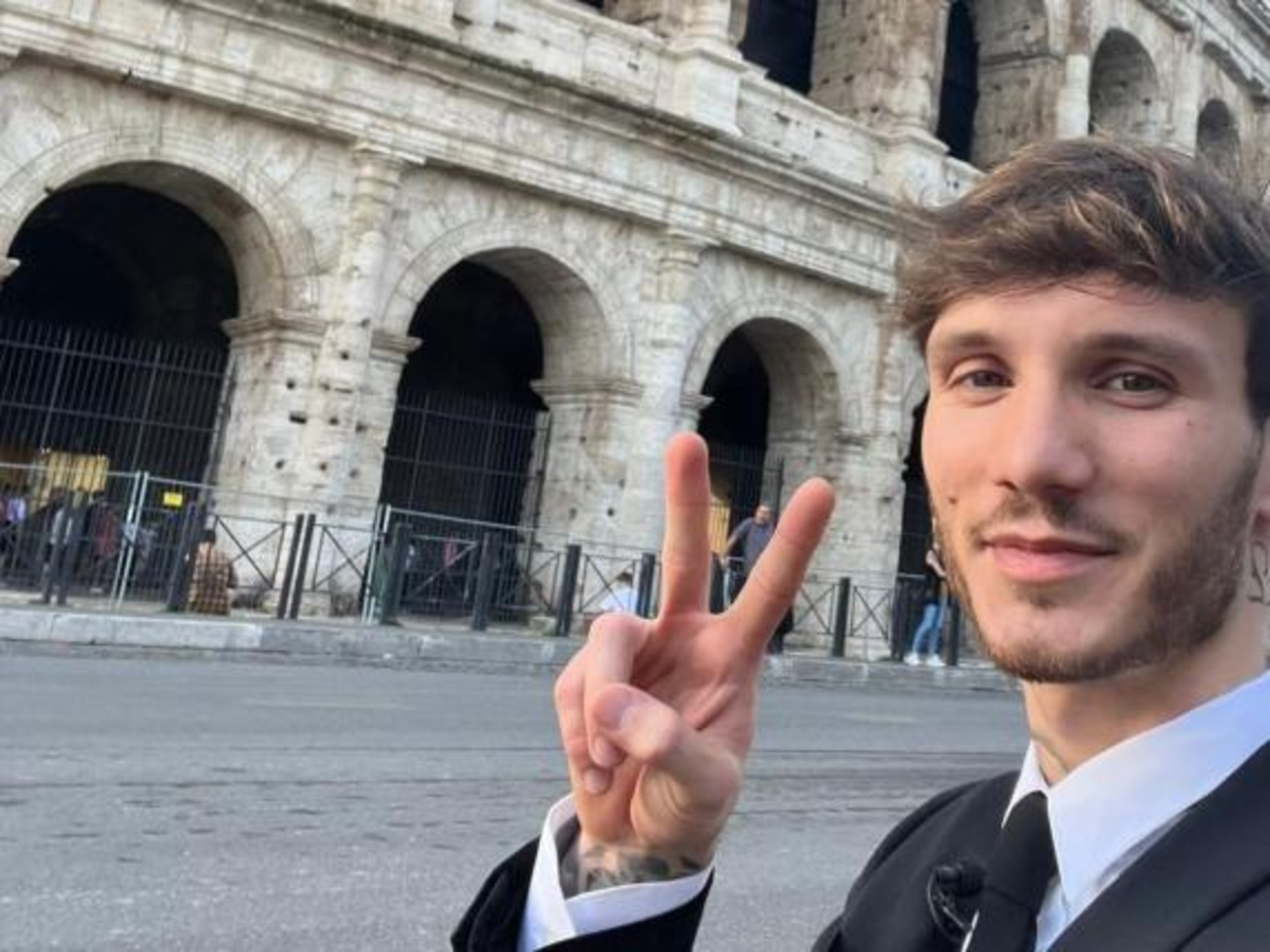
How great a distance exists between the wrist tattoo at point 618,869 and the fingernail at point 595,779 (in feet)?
0.23

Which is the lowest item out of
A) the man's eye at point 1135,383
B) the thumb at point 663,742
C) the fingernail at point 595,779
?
the fingernail at point 595,779

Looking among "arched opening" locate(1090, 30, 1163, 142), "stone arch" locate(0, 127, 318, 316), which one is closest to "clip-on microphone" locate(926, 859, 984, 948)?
"stone arch" locate(0, 127, 318, 316)

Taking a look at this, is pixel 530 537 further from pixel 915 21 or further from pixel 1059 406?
pixel 1059 406

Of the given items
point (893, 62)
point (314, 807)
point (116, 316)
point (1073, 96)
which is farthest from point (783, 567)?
point (1073, 96)

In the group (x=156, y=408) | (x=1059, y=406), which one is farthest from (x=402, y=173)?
(x=1059, y=406)

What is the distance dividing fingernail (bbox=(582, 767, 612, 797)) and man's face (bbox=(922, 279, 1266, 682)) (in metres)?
0.43

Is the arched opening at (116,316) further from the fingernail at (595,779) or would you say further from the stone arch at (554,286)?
the fingernail at (595,779)

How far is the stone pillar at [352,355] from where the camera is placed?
457 inches

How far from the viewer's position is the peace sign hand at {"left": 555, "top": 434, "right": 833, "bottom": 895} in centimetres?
117

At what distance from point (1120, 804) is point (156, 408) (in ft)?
54.8

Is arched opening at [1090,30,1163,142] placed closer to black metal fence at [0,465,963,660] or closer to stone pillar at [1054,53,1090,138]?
stone pillar at [1054,53,1090,138]

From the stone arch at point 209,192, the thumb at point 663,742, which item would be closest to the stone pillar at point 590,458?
the stone arch at point 209,192

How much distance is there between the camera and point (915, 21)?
16.5 metres

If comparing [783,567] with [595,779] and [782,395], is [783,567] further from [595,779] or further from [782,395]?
[782,395]
